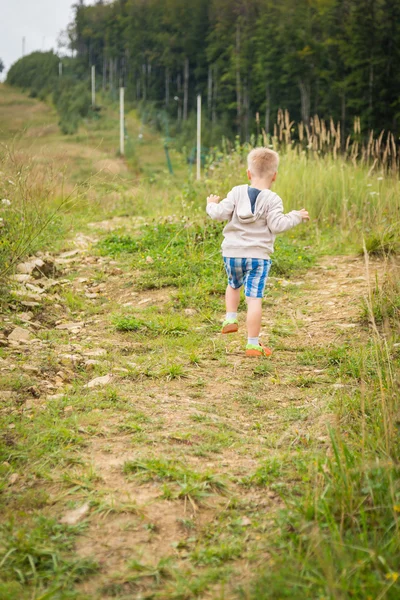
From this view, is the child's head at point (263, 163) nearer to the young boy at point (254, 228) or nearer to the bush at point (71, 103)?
the young boy at point (254, 228)

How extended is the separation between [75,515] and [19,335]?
6.93 feet

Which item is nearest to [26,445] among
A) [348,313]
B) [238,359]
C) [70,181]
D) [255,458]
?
[255,458]

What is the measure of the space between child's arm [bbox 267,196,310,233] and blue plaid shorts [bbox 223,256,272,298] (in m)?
0.24

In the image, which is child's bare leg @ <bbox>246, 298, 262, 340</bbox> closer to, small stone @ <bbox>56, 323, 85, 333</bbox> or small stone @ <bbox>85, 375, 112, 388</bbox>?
small stone @ <bbox>85, 375, 112, 388</bbox>

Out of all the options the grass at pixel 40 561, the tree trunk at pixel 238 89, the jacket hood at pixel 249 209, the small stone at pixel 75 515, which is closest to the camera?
the grass at pixel 40 561

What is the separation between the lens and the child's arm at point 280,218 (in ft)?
12.2

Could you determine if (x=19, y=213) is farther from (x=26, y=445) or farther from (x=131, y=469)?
(x=131, y=469)

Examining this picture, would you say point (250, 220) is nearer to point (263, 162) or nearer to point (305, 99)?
point (263, 162)

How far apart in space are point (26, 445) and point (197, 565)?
0.99m

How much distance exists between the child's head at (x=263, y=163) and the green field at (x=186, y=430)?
3.77 ft

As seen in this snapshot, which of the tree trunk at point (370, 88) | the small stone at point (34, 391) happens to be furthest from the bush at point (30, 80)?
the small stone at point (34, 391)

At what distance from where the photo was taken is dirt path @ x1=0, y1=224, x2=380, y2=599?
1897mm

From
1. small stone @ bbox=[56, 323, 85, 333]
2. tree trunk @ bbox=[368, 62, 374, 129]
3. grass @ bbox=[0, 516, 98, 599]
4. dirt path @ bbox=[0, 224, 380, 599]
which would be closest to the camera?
grass @ bbox=[0, 516, 98, 599]

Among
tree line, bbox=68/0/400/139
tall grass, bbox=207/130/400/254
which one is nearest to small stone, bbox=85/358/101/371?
tall grass, bbox=207/130/400/254
